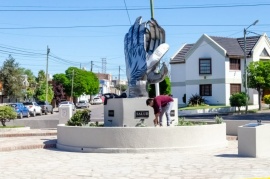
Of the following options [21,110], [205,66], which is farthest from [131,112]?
[205,66]

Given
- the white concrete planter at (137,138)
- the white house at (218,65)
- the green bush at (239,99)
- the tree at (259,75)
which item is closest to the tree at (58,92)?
the white house at (218,65)

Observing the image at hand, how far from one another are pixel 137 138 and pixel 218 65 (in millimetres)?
33297

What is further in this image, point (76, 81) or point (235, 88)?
point (76, 81)

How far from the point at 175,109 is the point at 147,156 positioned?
4208 mm

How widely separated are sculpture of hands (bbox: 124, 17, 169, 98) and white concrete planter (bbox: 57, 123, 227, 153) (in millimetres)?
3094

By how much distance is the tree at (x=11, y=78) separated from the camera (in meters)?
58.7

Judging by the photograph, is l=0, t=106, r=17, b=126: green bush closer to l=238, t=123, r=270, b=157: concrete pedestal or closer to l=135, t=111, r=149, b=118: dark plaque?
l=135, t=111, r=149, b=118: dark plaque

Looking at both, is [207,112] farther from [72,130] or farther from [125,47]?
[72,130]

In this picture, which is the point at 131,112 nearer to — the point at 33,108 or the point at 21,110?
the point at 21,110

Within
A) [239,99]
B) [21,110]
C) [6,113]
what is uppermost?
[239,99]

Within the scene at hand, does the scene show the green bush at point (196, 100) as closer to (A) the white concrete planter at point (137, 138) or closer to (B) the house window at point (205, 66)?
(B) the house window at point (205, 66)

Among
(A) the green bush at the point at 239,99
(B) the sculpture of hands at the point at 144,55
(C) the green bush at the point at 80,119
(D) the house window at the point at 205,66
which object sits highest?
(D) the house window at the point at 205,66

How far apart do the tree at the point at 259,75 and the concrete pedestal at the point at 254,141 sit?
27.0 meters

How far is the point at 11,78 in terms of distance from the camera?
192 feet
